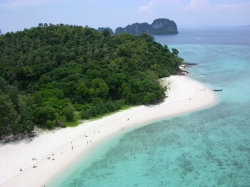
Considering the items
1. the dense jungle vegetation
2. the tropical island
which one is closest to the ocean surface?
the tropical island

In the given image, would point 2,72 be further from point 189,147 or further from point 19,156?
point 189,147

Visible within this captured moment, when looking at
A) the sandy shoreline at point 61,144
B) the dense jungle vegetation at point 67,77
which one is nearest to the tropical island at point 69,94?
the sandy shoreline at point 61,144

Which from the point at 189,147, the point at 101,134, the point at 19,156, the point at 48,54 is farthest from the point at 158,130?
the point at 48,54

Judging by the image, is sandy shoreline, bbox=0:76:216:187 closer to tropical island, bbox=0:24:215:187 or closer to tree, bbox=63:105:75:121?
tropical island, bbox=0:24:215:187

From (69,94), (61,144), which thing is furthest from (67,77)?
(61,144)

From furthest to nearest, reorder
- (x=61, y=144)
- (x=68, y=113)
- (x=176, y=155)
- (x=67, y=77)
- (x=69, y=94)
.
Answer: (x=67, y=77) → (x=69, y=94) → (x=68, y=113) → (x=61, y=144) → (x=176, y=155)

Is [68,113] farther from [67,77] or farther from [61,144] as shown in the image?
[67,77]
